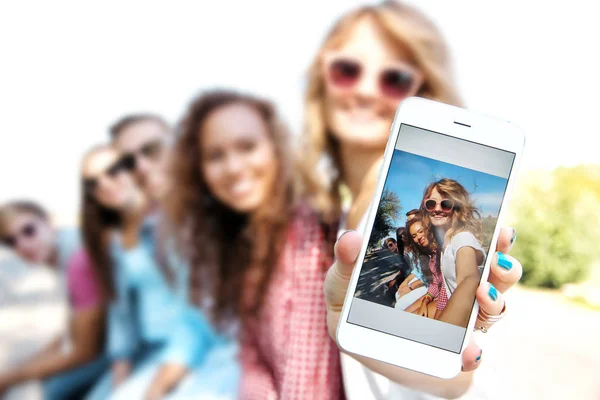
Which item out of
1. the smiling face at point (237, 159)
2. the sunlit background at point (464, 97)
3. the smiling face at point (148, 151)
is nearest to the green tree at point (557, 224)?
the sunlit background at point (464, 97)

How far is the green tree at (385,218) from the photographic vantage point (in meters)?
0.48

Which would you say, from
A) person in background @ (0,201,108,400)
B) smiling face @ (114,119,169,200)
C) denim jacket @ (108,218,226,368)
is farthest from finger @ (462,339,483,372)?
person in background @ (0,201,108,400)

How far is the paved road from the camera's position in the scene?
18.9 inches

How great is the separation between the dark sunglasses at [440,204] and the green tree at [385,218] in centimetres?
2

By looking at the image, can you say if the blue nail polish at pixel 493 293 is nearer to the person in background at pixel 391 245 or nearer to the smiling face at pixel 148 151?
the person in background at pixel 391 245

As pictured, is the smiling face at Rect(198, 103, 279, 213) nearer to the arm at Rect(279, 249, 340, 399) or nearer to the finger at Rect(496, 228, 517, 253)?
the arm at Rect(279, 249, 340, 399)

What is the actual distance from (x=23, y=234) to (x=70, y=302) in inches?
7.3

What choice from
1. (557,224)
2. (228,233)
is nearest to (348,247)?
(228,233)

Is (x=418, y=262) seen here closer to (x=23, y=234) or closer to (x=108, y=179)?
(x=108, y=179)

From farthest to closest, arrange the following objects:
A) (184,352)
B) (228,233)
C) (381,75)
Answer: (184,352) → (228,233) → (381,75)

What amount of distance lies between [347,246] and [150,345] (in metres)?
0.89

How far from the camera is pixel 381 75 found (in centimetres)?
83

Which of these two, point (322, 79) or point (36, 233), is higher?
point (322, 79)

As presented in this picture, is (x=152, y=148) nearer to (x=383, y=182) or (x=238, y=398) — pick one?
(x=238, y=398)
